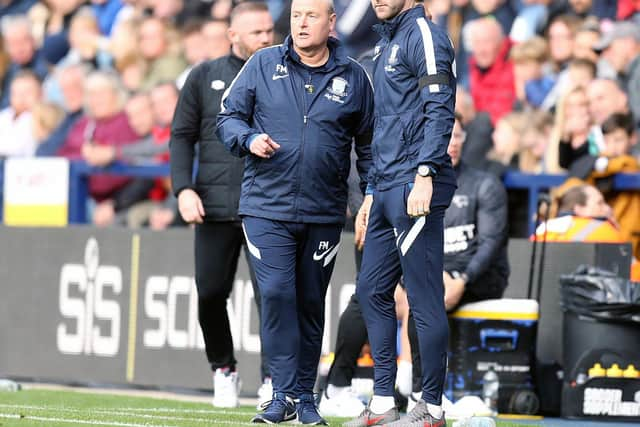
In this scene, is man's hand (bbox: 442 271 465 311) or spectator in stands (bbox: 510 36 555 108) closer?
man's hand (bbox: 442 271 465 311)

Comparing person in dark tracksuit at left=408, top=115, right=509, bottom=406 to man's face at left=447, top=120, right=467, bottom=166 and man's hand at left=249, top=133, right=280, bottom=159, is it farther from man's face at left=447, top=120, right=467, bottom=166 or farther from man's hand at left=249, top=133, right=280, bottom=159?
man's hand at left=249, top=133, right=280, bottom=159

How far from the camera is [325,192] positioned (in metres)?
7.75

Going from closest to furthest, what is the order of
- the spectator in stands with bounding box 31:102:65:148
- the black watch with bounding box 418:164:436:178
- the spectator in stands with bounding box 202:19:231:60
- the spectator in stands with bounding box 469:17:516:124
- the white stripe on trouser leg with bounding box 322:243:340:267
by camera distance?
the black watch with bounding box 418:164:436:178
the white stripe on trouser leg with bounding box 322:243:340:267
the spectator in stands with bounding box 469:17:516:124
the spectator in stands with bounding box 202:19:231:60
the spectator in stands with bounding box 31:102:65:148

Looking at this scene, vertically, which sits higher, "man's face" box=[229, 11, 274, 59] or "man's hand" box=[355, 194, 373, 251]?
"man's face" box=[229, 11, 274, 59]

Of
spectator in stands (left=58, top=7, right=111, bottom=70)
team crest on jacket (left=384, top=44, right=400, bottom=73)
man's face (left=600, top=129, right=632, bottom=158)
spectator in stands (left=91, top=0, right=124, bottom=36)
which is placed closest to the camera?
team crest on jacket (left=384, top=44, right=400, bottom=73)

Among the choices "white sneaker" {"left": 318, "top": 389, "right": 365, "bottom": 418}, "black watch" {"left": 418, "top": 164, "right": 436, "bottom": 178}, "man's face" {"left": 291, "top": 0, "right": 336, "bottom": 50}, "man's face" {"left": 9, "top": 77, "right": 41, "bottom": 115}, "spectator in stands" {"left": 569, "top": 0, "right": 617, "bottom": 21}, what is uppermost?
"spectator in stands" {"left": 569, "top": 0, "right": 617, "bottom": 21}

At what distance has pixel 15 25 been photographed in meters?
18.6

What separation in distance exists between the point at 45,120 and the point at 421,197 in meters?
9.38

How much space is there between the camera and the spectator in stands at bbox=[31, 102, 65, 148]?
15.8 metres

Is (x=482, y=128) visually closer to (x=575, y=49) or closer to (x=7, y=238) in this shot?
(x=575, y=49)

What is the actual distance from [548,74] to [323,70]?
6399mm

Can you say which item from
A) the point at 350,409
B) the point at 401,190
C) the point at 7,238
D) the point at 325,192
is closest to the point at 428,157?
the point at 401,190

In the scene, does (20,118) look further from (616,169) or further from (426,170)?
(426,170)

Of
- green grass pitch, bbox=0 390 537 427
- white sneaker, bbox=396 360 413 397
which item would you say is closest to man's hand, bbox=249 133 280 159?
green grass pitch, bbox=0 390 537 427
